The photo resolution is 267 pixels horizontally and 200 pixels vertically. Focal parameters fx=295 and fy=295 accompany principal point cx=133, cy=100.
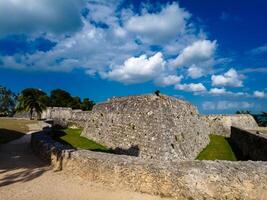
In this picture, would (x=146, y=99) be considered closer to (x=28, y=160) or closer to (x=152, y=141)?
(x=152, y=141)

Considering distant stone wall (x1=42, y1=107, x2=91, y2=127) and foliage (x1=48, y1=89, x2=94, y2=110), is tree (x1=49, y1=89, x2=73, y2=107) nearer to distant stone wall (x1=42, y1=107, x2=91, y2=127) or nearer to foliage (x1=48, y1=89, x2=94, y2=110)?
foliage (x1=48, y1=89, x2=94, y2=110)

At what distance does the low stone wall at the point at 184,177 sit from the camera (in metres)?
8.05

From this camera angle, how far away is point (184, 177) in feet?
27.6

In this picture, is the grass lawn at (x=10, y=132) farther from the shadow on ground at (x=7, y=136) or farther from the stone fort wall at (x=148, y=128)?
the stone fort wall at (x=148, y=128)

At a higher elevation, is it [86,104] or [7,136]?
[86,104]

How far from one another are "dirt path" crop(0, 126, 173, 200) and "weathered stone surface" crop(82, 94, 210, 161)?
6404 mm

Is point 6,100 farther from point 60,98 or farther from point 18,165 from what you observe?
point 18,165

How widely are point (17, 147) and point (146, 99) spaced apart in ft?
27.7

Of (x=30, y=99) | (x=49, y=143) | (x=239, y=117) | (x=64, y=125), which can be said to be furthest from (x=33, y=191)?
(x=30, y=99)

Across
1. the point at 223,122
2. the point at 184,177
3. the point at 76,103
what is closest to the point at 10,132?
the point at 184,177

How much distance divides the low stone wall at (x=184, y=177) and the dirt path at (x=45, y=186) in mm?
351

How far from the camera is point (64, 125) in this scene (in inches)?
1425

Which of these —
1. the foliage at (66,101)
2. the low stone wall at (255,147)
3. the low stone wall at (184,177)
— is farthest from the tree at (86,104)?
the low stone wall at (184,177)

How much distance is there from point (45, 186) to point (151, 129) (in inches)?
350
